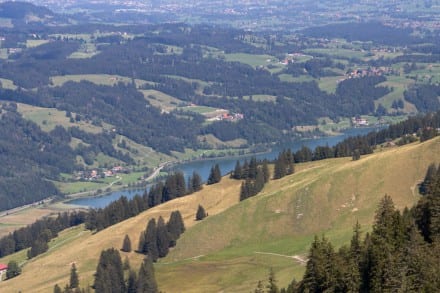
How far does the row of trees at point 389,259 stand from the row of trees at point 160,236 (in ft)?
168

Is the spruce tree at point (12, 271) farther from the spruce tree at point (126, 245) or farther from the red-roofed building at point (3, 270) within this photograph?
the spruce tree at point (126, 245)

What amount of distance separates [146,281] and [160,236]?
20.0 m

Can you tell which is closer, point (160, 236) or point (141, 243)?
point (160, 236)

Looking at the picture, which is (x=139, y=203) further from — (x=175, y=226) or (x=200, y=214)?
(x=175, y=226)

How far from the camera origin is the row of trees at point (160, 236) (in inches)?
4500

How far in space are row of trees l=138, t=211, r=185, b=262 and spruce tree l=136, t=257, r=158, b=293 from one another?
1403 centimetres

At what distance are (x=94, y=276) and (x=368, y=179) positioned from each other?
1405 inches

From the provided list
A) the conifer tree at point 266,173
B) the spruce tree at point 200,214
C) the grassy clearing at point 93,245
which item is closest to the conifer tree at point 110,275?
the grassy clearing at point 93,245

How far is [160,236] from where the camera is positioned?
114688mm

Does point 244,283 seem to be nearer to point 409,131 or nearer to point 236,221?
point 236,221

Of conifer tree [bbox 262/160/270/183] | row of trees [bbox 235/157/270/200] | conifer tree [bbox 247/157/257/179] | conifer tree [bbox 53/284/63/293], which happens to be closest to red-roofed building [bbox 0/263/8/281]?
conifer tree [bbox 53/284/63/293]

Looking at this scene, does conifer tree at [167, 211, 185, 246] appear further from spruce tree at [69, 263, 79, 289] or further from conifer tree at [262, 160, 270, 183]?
conifer tree at [262, 160, 270, 183]

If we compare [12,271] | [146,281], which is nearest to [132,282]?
[146,281]

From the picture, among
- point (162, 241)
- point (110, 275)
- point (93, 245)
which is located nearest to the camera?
point (110, 275)
